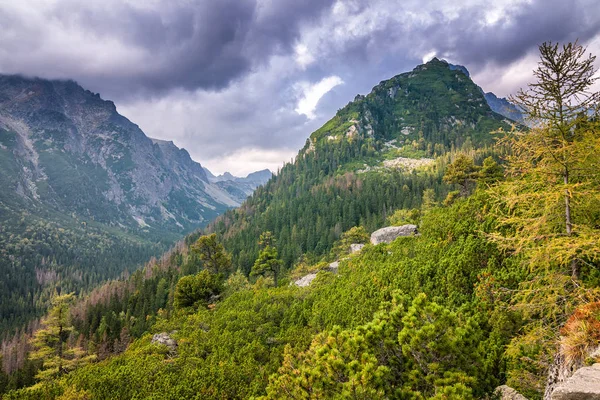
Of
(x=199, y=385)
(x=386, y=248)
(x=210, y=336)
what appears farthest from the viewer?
(x=386, y=248)

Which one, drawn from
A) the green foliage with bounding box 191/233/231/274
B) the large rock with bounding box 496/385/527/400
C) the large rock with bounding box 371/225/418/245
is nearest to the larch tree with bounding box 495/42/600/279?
the large rock with bounding box 496/385/527/400

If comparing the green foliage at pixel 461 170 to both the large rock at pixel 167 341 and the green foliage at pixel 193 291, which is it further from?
the large rock at pixel 167 341

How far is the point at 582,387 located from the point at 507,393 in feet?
11.5

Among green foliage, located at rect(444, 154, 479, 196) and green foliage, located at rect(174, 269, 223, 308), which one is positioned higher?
green foliage, located at rect(444, 154, 479, 196)

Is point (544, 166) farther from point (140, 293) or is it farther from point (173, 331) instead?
point (140, 293)

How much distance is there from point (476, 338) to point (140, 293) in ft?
A: 360

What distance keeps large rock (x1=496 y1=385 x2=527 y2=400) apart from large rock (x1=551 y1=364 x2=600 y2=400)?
264cm

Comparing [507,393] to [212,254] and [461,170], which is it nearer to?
[461,170]

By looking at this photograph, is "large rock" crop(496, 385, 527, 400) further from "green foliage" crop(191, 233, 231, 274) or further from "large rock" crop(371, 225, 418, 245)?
"green foliage" crop(191, 233, 231, 274)

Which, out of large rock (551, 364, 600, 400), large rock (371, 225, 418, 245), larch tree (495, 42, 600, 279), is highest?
larch tree (495, 42, 600, 279)

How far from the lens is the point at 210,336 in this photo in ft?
77.7

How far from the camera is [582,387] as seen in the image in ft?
20.6

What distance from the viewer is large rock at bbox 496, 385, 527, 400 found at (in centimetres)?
888

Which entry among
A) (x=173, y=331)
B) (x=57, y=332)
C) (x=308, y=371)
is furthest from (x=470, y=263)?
(x=57, y=332)
